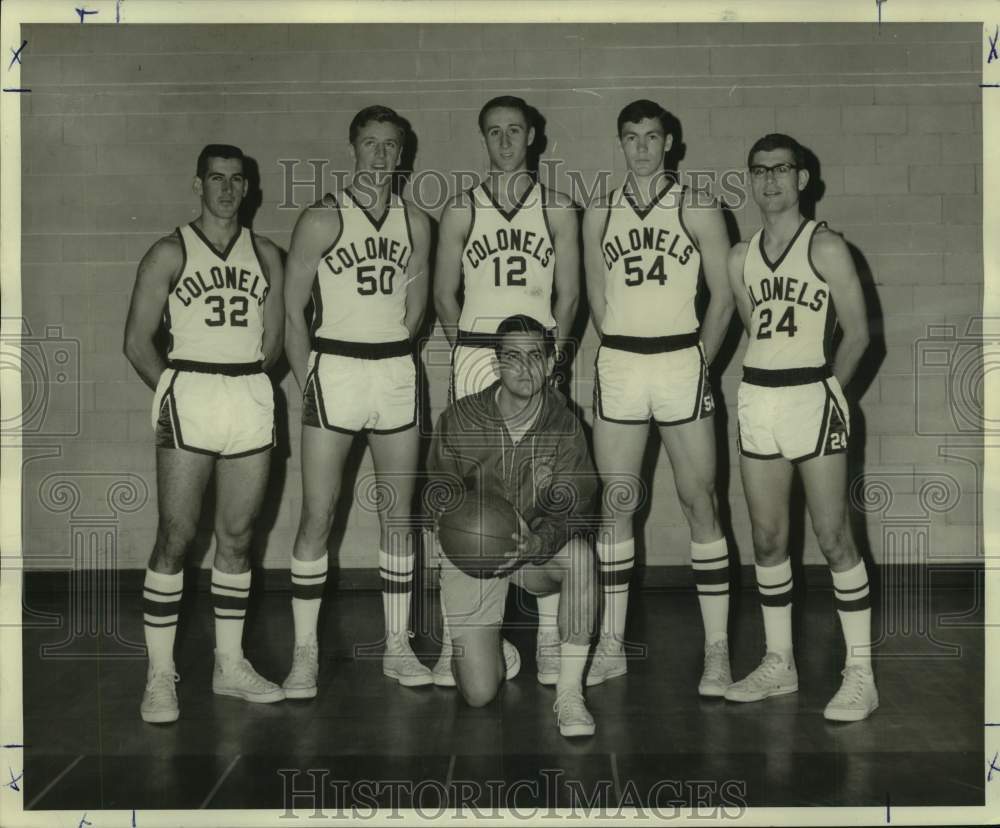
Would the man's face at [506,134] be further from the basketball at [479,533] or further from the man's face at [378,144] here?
the basketball at [479,533]

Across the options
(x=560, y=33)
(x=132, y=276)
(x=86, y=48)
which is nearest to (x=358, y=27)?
(x=560, y=33)

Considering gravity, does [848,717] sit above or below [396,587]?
below

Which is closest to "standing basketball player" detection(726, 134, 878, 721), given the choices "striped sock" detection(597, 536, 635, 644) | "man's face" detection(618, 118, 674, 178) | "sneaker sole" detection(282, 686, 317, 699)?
"man's face" detection(618, 118, 674, 178)

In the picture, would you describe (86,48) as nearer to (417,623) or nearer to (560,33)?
(560,33)

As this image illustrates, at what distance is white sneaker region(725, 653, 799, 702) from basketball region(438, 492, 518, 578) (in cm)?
120

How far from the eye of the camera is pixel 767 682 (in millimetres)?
4852

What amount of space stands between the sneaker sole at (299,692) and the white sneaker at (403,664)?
1.28ft

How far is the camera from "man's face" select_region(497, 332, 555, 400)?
455cm

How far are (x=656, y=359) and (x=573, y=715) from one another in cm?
163

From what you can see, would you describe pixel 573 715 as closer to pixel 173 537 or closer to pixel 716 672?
pixel 716 672

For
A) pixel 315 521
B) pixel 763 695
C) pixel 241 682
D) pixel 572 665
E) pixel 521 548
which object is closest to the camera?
pixel 572 665

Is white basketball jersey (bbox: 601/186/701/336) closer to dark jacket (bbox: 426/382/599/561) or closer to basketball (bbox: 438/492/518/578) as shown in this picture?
dark jacket (bbox: 426/382/599/561)

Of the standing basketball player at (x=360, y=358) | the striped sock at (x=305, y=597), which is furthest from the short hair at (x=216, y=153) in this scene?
the striped sock at (x=305, y=597)

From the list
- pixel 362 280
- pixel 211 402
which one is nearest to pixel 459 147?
pixel 362 280
